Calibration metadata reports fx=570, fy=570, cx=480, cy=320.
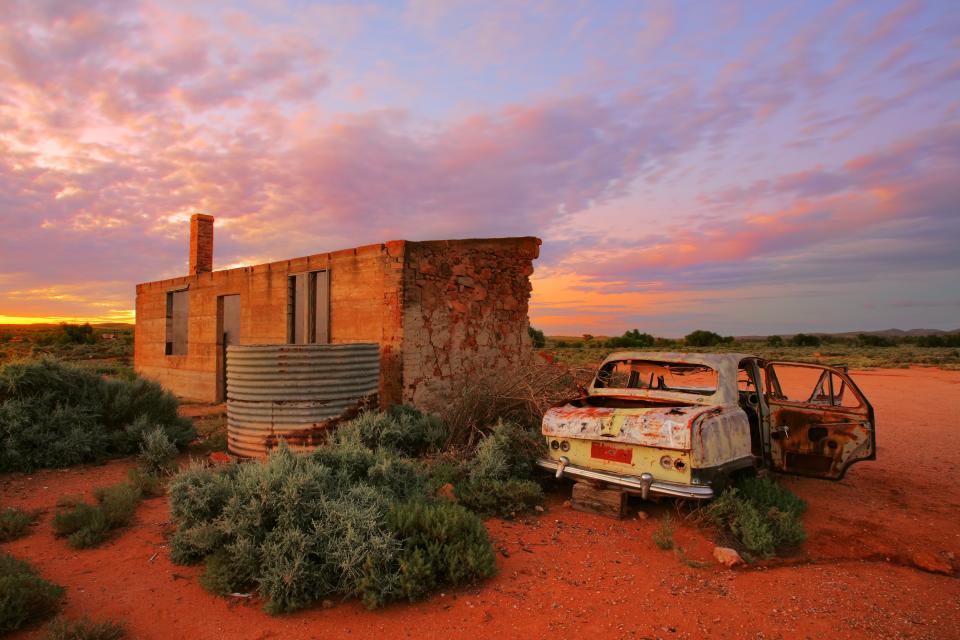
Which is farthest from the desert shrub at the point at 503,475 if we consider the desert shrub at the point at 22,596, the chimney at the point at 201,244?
the chimney at the point at 201,244

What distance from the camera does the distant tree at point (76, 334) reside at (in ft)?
134

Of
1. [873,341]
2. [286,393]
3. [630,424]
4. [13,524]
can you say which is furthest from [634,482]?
[873,341]

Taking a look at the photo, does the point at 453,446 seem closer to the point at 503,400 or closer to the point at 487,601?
the point at 503,400

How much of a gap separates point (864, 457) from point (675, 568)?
2.73 m

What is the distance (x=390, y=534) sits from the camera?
3.97 m

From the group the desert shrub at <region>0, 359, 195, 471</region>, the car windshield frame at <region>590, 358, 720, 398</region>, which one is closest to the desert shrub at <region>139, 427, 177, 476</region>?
the desert shrub at <region>0, 359, 195, 471</region>

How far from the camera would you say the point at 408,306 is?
350 inches

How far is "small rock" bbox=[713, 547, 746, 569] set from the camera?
14.3 feet

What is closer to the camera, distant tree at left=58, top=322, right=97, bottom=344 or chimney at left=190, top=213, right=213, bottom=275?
chimney at left=190, top=213, right=213, bottom=275

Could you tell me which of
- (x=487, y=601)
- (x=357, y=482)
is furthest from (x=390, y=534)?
(x=357, y=482)

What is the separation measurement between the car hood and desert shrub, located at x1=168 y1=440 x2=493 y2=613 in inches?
61.5

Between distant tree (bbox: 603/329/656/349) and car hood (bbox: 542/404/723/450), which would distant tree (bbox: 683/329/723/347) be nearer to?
distant tree (bbox: 603/329/656/349)

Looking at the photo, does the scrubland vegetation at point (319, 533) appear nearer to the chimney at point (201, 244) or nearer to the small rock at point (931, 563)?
the small rock at point (931, 563)

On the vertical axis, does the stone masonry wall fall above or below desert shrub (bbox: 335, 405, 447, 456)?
above
